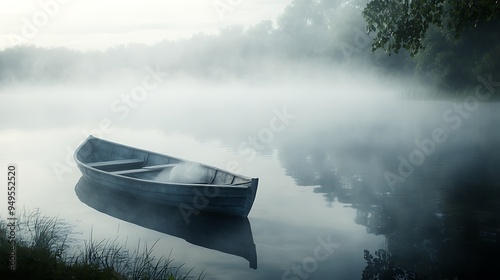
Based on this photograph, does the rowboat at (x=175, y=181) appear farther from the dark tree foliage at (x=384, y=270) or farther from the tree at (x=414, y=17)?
the tree at (x=414, y=17)

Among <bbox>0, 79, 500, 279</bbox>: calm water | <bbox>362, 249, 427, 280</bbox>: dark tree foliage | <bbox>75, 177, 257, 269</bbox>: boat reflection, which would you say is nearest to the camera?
<bbox>362, 249, 427, 280</bbox>: dark tree foliage

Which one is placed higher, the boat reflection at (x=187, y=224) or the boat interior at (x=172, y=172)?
the boat interior at (x=172, y=172)

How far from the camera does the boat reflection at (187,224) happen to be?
12.6 m

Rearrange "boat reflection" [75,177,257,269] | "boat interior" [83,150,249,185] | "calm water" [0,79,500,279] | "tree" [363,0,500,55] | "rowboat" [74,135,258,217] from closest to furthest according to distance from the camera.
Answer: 1. "calm water" [0,79,500,279]
2. "tree" [363,0,500,55]
3. "boat reflection" [75,177,257,269]
4. "rowboat" [74,135,258,217]
5. "boat interior" [83,150,249,185]

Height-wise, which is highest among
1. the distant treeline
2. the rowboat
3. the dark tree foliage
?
the distant treeline

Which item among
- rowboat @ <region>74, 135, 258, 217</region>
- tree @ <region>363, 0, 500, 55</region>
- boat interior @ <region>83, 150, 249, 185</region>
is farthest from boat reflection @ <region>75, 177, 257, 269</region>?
tree @ <region>363, 0, 500, 55</region>

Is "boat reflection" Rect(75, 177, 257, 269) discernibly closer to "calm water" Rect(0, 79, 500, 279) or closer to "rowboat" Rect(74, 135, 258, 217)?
"calm water" Rect(0, 79, 500, 279)

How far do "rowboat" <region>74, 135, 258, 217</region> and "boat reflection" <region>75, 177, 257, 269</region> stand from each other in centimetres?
26

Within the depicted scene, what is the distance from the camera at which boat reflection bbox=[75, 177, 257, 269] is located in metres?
12.6

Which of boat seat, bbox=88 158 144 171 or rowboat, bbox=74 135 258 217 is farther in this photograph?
boat seat, bbox=88 158 144 171

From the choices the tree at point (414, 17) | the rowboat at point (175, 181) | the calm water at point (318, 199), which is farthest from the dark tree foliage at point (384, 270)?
the tree at point (414, 17)

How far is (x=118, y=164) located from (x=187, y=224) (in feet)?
20.1

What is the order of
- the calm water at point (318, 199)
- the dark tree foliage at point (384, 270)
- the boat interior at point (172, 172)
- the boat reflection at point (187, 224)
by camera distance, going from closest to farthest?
the dark tree foliage at point (384, 270)
the calm water at point (318, 199)
the boat reflection at point (187, 224)
the boat interior at point (172, 172)

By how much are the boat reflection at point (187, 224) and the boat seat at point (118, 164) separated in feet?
5.23
